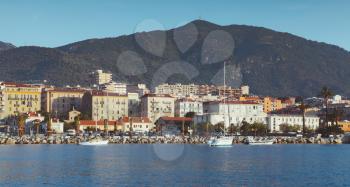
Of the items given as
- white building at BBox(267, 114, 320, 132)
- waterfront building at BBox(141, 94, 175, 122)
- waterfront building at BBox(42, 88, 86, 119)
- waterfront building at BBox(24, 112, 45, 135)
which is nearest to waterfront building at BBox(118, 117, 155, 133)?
waterfront building at BBox(141, 94, 175, 122)

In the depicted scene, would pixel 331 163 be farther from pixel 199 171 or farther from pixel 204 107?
pixel 204 107

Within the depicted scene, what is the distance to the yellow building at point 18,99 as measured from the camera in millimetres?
136875

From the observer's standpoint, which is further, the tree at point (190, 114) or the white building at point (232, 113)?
the tree at point (190, 114)

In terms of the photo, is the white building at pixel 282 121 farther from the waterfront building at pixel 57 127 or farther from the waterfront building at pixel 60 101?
the waterfront building at pixel 57 127

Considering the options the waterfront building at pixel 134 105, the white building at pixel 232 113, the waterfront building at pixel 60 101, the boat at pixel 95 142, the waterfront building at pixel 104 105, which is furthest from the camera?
the waterfront building at pixel 134 105

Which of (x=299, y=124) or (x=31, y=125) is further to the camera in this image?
(x=299, y=124)

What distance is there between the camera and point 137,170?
1646 inches

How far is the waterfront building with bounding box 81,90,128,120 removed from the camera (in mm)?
138000

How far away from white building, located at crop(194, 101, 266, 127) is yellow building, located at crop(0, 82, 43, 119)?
118 feet

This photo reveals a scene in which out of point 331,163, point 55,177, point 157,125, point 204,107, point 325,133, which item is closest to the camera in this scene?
point 55,177

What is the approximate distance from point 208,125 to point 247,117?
21210 mm

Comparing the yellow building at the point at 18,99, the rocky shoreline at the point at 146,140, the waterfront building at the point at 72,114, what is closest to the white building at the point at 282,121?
the rocky shoreline at the point at 146,140

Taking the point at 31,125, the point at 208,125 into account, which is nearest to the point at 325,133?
the point at 208,125

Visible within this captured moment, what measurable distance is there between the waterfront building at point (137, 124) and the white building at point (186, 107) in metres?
19.8
